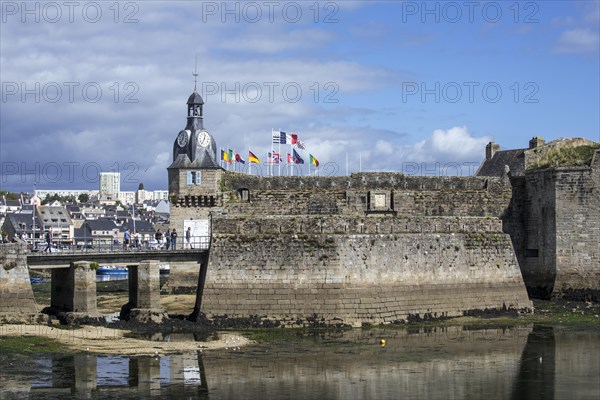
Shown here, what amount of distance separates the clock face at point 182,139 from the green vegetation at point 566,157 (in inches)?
628

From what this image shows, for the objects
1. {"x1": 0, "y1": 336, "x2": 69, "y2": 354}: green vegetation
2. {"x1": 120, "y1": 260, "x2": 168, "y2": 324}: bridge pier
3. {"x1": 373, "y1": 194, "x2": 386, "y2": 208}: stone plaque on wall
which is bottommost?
{"x1": 0, "y1": 336, "x2": 69, "y2": 354}: green vegetation

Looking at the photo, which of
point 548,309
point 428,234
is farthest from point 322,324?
point 548,309

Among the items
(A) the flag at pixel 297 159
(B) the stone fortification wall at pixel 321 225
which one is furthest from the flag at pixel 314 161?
(B) the stone fortification wall at pixel 321 225

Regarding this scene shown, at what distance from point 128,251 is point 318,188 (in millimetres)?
10788

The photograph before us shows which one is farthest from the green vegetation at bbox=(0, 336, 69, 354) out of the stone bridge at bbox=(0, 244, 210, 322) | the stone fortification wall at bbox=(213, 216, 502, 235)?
the stone fortification wall at bbox=(213, 216, 502, 235)

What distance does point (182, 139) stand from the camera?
52.9 meters

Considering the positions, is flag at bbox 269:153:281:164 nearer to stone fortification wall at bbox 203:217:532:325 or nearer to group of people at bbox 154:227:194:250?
group of people at bbox 154:227:194:250

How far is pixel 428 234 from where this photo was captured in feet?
146

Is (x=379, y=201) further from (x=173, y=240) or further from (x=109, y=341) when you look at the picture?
(x=109, y=341)

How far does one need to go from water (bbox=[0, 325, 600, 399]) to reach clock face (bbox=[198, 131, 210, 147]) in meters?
15.3

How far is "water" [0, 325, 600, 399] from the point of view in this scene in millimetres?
29766

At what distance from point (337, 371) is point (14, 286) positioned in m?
12.7

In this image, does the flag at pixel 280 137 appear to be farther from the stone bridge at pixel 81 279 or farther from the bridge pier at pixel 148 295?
the bridge pier at pixel 148 295

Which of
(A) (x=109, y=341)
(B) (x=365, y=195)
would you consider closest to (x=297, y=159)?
(B) (x=365, y=195)
